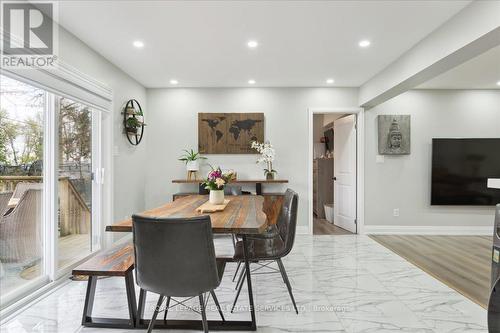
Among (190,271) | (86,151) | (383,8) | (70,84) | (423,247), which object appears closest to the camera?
(190,271)

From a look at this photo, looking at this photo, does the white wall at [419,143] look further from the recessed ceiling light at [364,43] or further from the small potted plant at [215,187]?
the small potted plant at [215,187]

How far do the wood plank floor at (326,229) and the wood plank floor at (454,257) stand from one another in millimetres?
544

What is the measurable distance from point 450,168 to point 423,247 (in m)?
1.53

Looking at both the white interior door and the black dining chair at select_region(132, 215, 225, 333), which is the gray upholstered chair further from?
the white interior door

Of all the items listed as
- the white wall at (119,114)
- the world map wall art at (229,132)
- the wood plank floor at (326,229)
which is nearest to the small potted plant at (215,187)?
the white wall at (119,114)

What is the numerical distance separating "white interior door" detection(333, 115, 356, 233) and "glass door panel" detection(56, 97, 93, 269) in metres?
4.03

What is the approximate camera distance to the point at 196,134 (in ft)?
16.1

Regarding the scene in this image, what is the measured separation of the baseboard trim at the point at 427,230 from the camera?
480 cm

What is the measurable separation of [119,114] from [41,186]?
1549 mm

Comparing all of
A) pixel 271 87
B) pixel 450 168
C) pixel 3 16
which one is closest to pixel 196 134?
pixel 271 87

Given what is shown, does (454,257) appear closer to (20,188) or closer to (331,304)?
(331,304)

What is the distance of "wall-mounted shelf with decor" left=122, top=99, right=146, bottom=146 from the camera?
160 inches

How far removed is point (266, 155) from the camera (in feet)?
15.5

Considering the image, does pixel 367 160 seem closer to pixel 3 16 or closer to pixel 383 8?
pixel 383 8
